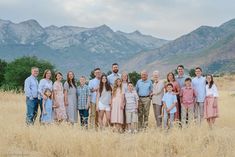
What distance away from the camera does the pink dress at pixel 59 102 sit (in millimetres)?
14289

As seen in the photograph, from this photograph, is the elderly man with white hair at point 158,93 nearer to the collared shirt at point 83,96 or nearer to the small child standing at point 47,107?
the collared shirt at point 83,96

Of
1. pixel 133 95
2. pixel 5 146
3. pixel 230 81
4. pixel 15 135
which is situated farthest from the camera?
pixel 230 81

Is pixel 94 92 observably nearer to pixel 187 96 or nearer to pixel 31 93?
pixel 31 93

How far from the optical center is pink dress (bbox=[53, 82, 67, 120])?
46.9 feet

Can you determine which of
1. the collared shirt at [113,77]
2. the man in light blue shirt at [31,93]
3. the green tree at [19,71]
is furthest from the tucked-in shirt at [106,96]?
the green tree at [19,71]

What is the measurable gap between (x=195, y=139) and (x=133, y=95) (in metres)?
3.81

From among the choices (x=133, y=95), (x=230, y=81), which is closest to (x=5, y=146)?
(x=133, y=95)

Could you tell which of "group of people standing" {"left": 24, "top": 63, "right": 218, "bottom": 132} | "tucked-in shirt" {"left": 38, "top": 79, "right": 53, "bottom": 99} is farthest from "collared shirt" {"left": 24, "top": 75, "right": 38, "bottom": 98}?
"tucked-in shirt" {"left": 38, "top": 79, "right": 53, "bottom": 99}

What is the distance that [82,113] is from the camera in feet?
48.5

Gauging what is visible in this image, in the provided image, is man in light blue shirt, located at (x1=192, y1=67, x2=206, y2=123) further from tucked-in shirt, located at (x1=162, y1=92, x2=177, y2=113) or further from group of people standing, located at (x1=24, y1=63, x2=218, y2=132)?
tucked-in shirt, located at (x1=162, y1=92, x2=177, y2=113)

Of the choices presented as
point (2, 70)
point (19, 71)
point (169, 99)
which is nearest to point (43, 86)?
point (169, 99)

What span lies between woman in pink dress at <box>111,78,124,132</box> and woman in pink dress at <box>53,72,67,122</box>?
1.51 m

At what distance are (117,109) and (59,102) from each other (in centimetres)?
177

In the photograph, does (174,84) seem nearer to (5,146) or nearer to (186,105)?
(186,105)
